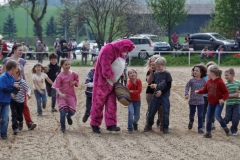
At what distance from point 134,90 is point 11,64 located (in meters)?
2.73

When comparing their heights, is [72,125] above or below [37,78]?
below

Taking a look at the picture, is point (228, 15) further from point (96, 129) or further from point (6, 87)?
point (6, 87)

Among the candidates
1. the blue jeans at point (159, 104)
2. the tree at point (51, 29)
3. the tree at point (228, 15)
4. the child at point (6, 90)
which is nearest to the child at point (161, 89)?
the blue jeans at point (159, 104)

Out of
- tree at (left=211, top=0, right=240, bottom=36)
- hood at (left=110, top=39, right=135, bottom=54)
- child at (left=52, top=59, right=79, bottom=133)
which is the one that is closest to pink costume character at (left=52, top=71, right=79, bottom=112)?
child at (left=52, top=59, right=79, bottom=133)

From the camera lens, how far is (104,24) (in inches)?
1617

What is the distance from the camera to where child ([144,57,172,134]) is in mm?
12149

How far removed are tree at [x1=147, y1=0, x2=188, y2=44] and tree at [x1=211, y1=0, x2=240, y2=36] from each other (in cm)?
377

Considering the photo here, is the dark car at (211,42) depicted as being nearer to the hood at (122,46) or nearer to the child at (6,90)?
the hood at (122,46)

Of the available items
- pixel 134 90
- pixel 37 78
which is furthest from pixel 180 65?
pixel 134 90

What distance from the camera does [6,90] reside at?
1116 centimetres

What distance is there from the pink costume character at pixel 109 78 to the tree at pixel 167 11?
117 feet

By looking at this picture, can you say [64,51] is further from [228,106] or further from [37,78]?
[228,106]

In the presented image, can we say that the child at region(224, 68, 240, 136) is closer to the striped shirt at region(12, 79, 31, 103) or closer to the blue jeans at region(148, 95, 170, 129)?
the blue jeans at region(148, 95, 170, 129)

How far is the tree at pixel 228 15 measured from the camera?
44281mm
